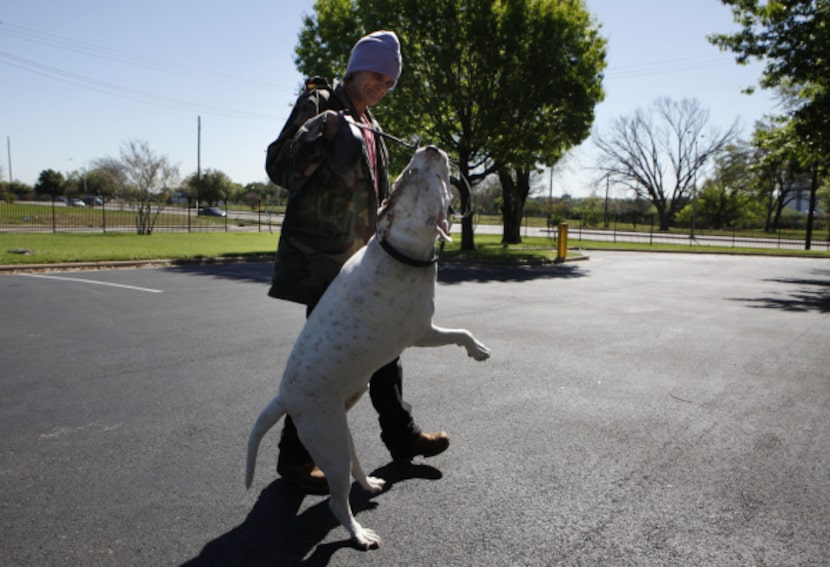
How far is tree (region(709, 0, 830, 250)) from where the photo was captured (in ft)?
44.9

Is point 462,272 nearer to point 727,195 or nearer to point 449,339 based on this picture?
point 449,339

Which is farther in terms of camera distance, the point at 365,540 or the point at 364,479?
the point at 364,479

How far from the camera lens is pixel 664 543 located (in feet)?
7.82

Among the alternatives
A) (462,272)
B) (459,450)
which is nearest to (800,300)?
(462,272)

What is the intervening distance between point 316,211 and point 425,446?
143 cm

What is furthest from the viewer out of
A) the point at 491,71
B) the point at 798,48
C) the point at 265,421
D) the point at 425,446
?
the point at 491,71

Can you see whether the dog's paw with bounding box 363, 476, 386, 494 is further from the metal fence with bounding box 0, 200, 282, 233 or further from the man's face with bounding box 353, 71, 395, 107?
the metal fence with bounding box 0, 200, 282, 233

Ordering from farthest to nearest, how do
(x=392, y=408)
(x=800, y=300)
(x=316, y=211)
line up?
(x=800, y=300), (x=392, y=408), (x=316, y=211)

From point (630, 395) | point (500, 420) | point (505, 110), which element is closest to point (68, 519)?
point (500, 420)

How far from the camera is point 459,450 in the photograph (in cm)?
336

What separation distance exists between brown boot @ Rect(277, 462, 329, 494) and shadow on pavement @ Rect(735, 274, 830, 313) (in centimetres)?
889

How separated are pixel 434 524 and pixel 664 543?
37.6 inches

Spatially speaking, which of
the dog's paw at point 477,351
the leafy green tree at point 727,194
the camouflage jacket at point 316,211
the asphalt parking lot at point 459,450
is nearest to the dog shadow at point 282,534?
the asphalt parking lot at point 459,450

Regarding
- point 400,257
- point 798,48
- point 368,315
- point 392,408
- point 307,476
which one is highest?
point 798,48
